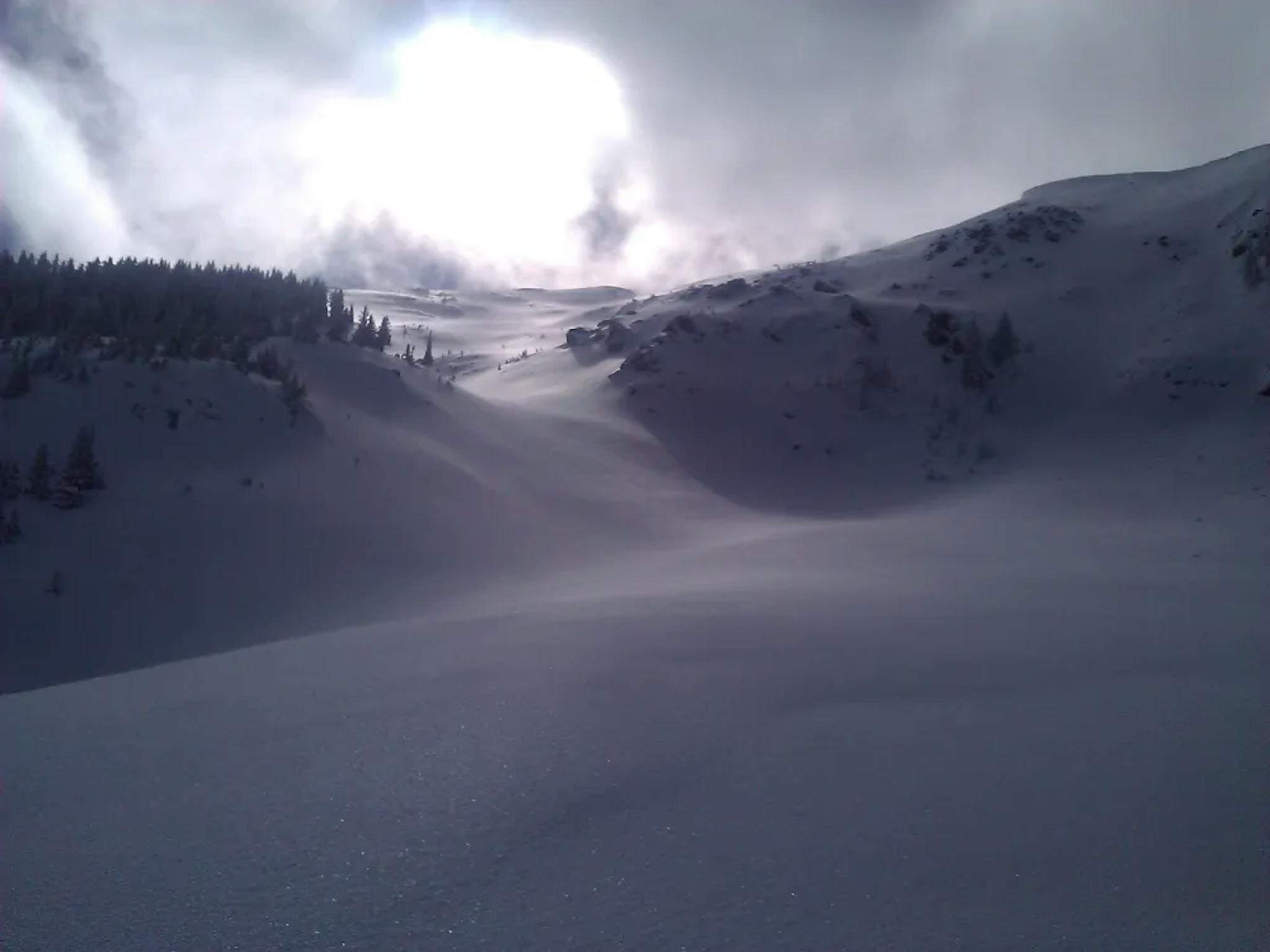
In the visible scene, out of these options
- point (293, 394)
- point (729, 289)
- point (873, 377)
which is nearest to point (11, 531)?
point (293, 394)

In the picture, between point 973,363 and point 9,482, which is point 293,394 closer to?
point 9,482

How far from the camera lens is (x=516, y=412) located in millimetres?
17500

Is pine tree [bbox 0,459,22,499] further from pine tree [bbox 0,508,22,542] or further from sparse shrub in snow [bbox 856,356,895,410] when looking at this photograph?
sparse shrub in snow [bbox 856,356,895,410]

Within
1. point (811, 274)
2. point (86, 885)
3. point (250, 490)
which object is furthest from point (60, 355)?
point (811, 274)

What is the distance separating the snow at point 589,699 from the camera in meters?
2.38

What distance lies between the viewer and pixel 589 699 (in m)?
3.95

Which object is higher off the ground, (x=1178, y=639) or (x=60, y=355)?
(x=60, y=355)

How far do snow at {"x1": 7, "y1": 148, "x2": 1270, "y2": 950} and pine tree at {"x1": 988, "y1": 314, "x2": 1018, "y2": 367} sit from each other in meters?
6.40

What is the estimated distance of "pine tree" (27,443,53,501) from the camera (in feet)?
30.1

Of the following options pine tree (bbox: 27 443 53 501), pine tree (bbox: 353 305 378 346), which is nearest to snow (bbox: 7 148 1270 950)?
pine tree (bbox: 27 443 53 501)

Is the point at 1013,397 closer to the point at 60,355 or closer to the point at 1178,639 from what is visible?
the point at 1178,639

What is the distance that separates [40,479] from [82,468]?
431 millimetres

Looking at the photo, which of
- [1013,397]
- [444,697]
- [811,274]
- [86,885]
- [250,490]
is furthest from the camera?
[811,274]

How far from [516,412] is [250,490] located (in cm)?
757
